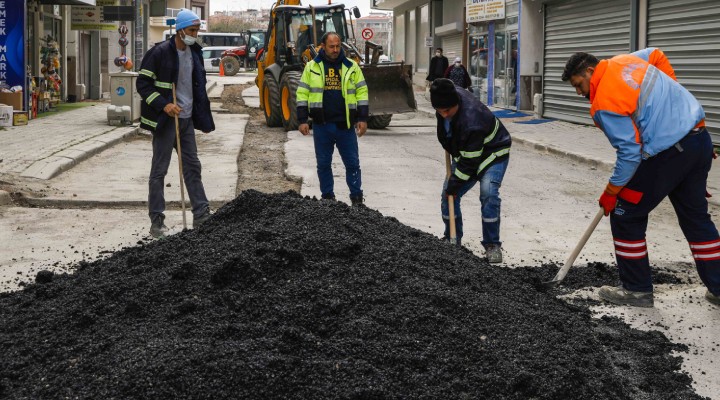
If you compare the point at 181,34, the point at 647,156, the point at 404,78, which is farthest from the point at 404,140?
the point at 647,156

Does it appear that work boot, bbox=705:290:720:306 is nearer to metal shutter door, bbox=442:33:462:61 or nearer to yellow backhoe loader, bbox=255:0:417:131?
yellow backhoe loader, bbox=255:0:417:131

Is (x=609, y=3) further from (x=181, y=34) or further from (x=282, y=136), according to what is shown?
(x=181, y=34)

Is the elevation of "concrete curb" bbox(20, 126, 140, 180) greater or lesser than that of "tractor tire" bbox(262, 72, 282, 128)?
lesser

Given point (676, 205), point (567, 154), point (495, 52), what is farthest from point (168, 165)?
point (495, 52)

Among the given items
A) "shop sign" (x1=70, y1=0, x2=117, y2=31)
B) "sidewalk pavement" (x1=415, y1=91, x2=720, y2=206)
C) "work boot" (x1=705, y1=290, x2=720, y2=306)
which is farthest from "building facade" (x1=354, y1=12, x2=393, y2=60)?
"work boot" (x1=705, y1=290, x2=720, y2=306)

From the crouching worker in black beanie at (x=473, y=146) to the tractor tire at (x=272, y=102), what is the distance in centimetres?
1272

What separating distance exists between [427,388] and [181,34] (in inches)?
190

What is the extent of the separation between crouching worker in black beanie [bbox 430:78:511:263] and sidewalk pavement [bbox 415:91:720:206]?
4.37m

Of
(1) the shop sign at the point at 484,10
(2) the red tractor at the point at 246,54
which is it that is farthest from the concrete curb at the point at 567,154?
(2) the red tractor at the point at 246,54

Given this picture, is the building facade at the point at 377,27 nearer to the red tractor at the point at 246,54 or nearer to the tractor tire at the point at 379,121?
the red tractor at the point at 246,54

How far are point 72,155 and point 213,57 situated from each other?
45094 mm

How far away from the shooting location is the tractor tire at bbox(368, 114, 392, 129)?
19539 mm

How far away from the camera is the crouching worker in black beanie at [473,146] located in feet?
22.0

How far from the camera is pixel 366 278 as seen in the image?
495 centimetres
